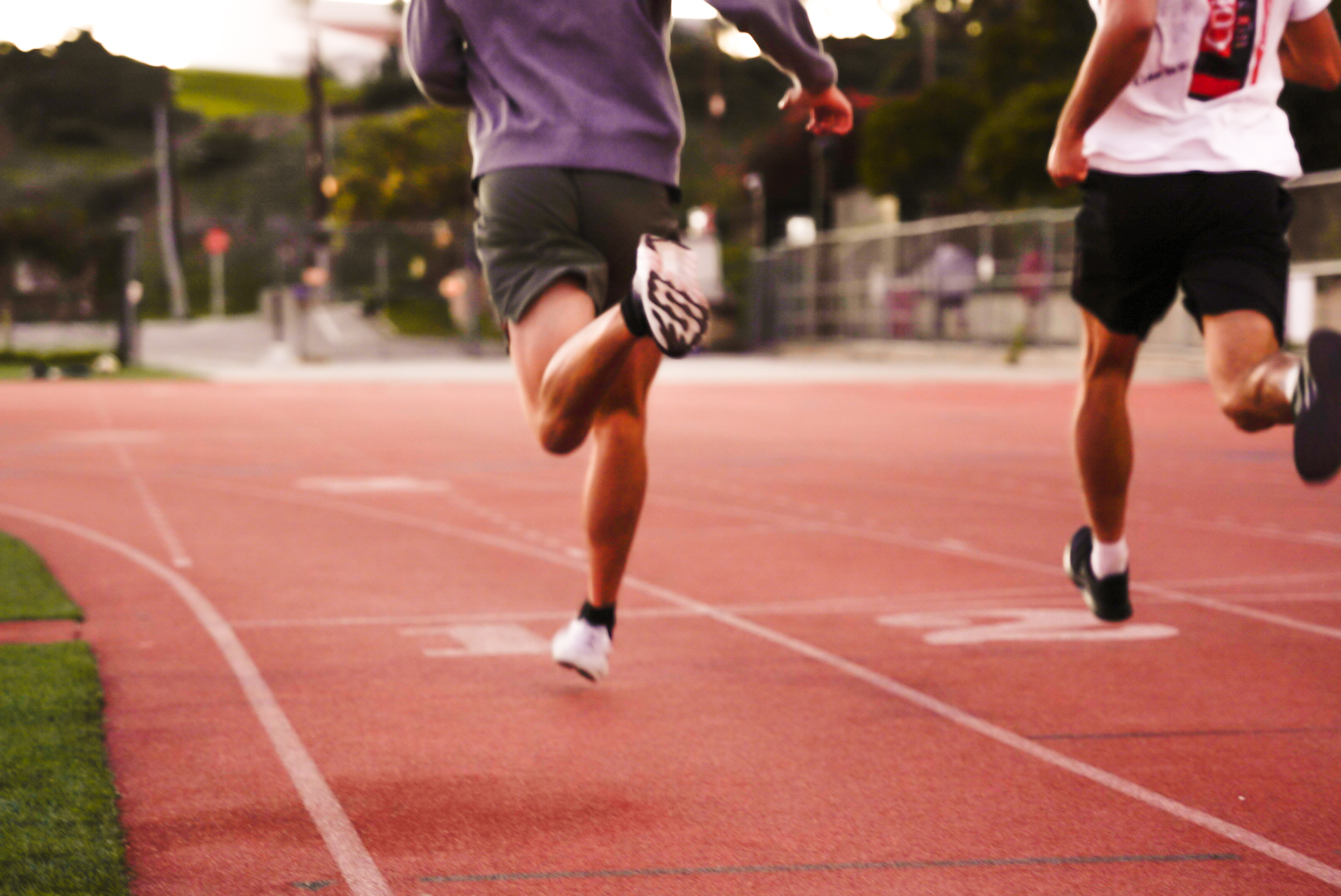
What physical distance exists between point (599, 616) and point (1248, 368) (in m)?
1.65

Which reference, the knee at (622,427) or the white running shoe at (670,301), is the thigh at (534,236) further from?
the white running shoe at (670,301)

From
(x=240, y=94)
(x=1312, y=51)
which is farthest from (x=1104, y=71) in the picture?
(x=240, y=94)

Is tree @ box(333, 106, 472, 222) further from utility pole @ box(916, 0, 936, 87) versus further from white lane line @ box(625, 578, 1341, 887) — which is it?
white lane line @ box(625, 578, 1341, 887)

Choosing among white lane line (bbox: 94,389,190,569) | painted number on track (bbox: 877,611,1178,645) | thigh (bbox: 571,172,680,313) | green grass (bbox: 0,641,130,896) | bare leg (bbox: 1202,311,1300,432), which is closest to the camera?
green grass (bbox: 0,641,130,896)

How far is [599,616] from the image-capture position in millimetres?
4238

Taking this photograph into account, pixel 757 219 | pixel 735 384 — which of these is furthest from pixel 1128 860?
pixel 757 219

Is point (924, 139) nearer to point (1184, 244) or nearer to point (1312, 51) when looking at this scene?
point (1312, 51)

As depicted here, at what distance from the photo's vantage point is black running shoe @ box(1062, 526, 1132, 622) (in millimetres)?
4535

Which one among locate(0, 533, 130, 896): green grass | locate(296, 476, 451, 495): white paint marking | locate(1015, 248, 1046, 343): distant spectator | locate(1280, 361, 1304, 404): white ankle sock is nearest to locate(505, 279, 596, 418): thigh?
locate(0, 533, 130, 896): green grass

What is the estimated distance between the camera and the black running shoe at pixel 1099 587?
454 cm

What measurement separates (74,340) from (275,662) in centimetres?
2538

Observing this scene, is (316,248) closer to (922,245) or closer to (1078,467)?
(922,245)

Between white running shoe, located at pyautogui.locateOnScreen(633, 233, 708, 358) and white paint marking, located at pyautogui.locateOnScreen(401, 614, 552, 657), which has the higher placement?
white running shoe, located at pyautogui.locateOnScreen(633, 233, 708, 358)

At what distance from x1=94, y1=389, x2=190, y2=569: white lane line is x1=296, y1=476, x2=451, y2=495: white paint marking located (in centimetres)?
93
